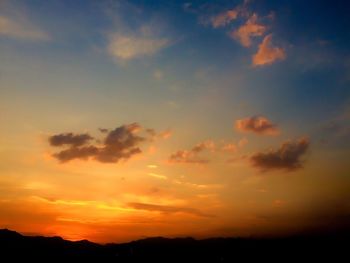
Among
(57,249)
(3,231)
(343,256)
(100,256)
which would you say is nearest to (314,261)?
(343,256)

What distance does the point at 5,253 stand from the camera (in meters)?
160

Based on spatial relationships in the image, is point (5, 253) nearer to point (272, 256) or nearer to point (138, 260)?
point (138, 260)

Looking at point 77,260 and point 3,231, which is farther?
point 3,231

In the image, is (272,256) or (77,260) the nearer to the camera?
(77,260)

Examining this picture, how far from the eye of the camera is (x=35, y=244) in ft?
629

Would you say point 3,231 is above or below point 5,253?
above

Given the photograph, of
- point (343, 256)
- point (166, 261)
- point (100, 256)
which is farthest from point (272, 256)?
point (100, 256)

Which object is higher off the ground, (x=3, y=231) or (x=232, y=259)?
(x=3, y=231)

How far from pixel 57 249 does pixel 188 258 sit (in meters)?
80.2

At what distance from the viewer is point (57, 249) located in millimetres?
192500

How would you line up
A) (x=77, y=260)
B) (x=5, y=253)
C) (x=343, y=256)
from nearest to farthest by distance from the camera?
1. (x=5, y=253)
2. (x=77, y=260)
3. (x=343, y=256)

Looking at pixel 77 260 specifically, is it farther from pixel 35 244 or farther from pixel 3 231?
pixel 3 231

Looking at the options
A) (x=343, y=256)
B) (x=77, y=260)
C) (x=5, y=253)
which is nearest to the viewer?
(x=5, y=253)

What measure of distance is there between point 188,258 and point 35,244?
93.5 metres
